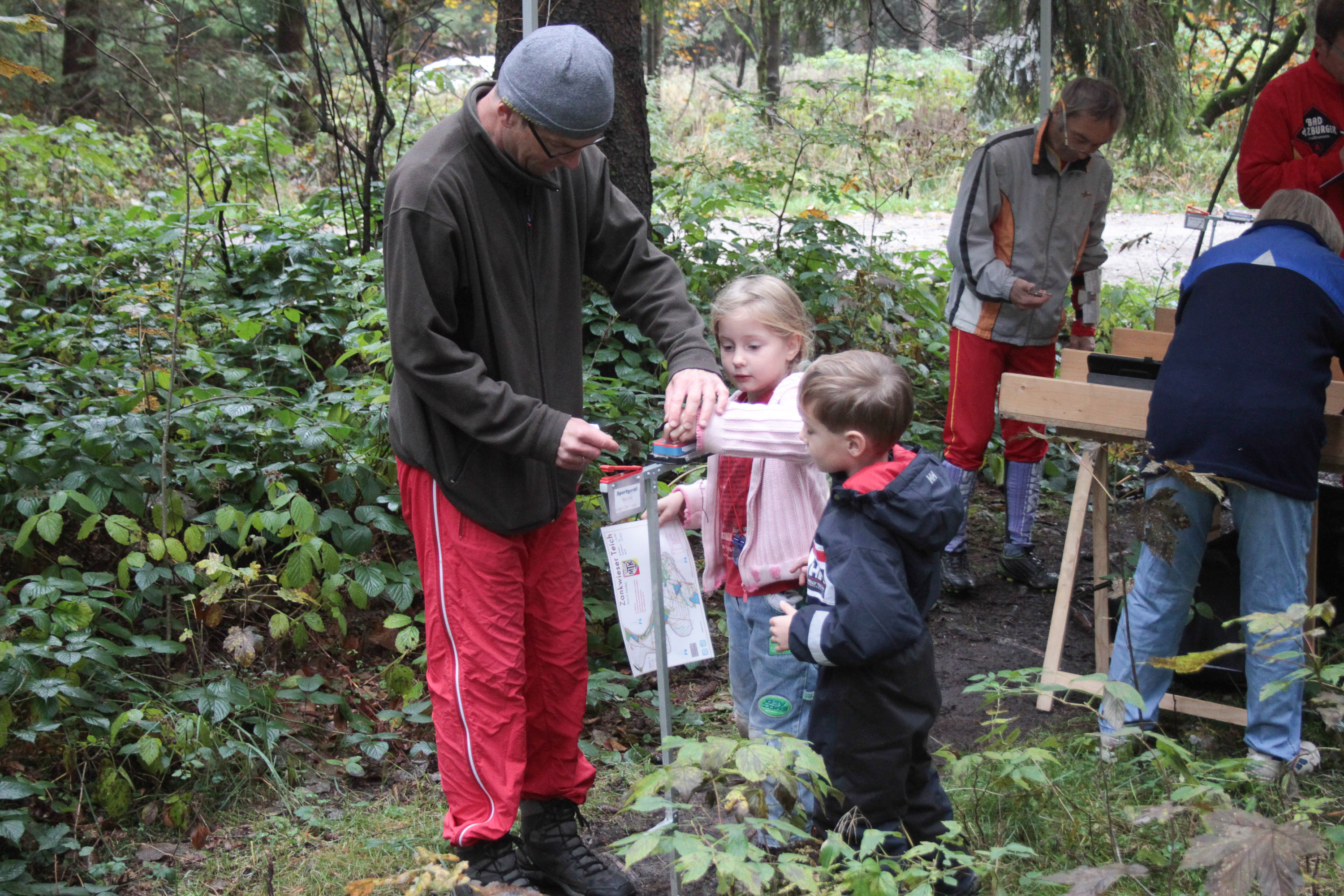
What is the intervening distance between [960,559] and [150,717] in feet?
10.4

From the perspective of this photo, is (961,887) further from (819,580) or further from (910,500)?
(910,500)

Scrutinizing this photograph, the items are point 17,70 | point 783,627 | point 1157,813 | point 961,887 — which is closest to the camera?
point 1157,813

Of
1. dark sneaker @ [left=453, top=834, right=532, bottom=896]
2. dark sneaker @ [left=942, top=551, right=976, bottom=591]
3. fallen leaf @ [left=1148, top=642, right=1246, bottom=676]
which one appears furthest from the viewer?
dark sneaker @ [left=942, top=551, right=976, bottom=591]

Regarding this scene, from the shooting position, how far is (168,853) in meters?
2.79

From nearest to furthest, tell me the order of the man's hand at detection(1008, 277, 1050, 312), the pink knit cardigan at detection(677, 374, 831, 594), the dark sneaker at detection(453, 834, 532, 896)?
the pink knit cardigan at detection(677, 374, 831, 594) → the dark sneaker at detection(453, 834, 532, 896) → the man's hand at detection(1008, 277, 1050, 312)

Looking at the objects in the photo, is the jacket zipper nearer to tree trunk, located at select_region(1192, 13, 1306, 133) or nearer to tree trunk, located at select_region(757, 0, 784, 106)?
tree trunk, located at select_region(757, 0, 784, 106)

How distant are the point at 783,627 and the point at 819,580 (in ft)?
0.43

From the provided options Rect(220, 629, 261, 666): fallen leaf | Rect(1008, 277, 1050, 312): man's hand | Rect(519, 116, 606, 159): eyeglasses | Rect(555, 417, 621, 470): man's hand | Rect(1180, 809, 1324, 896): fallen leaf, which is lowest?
Rect(220, 629, 261, 666): fallen leaf

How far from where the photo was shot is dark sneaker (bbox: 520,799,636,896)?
2.59 m

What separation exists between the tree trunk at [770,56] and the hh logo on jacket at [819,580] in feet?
19.3

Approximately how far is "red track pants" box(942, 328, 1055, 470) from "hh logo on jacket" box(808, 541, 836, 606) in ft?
7.64

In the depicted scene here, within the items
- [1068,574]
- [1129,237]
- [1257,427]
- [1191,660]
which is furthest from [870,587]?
[1129,237]

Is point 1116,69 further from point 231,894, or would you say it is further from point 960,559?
point 231,894

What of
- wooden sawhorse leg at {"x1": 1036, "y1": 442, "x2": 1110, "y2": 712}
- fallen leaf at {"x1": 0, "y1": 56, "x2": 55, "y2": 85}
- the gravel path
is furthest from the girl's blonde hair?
the gravel path
